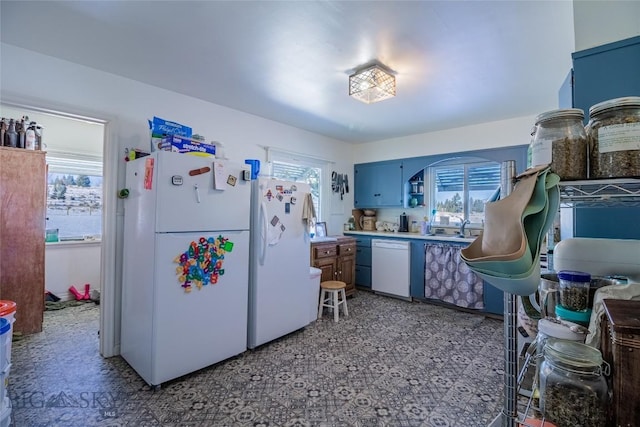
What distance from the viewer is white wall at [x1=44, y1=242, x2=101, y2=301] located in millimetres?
4008

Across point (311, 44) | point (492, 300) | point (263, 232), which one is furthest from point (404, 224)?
point (311, 44)

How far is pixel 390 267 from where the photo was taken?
14.3 ft

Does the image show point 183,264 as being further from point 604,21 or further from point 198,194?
point 604,21

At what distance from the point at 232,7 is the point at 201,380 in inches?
98.1

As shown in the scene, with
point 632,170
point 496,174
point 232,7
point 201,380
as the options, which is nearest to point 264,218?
point 201,380

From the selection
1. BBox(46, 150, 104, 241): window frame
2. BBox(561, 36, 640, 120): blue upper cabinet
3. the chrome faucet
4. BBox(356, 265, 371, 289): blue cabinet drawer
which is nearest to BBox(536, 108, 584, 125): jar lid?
BBox(561, 36, 640, 120): blue upper cabinet

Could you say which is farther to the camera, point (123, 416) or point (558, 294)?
point (123, 416)

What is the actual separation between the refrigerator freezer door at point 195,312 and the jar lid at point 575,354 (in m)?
2.14

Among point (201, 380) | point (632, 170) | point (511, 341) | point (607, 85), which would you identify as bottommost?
point (201, 380)

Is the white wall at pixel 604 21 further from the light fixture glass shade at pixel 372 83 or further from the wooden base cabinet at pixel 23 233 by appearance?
the wooden base cabinet at pixel 23 233

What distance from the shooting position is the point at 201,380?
2197 millimetres

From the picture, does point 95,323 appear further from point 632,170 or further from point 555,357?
point 632,170

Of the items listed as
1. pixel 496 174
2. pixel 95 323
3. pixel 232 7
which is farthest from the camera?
pixel 496 174

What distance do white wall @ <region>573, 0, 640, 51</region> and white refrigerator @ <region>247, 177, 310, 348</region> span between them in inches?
88.8
